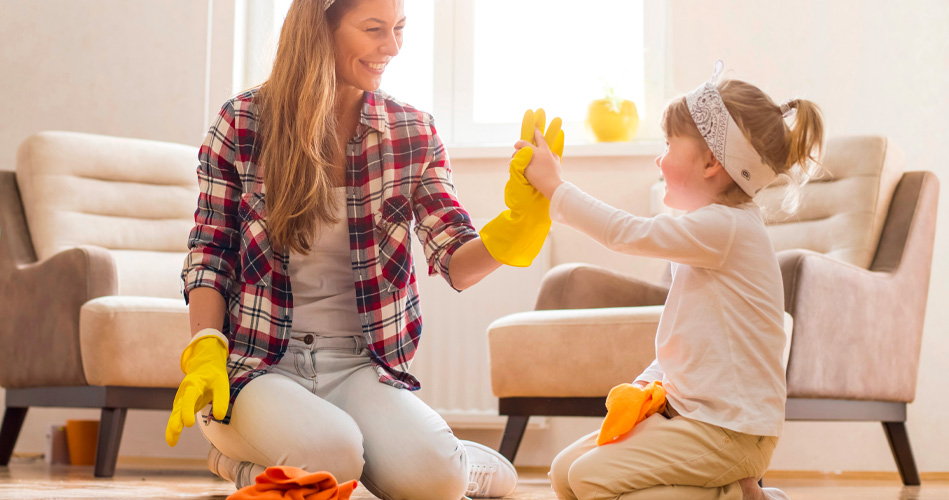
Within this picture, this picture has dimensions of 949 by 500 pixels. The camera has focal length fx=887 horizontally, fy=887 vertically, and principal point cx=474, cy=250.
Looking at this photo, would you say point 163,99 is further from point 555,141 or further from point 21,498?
point 555,141

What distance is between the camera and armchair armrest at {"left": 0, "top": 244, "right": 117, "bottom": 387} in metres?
2.08

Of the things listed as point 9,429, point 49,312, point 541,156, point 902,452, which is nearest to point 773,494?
point 541,156

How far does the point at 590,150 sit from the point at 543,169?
5.10 feet

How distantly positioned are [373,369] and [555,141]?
1.45 feet

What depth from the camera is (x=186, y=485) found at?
6.15 feet

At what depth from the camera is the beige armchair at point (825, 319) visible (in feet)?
6.31

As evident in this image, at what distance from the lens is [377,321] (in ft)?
4.45

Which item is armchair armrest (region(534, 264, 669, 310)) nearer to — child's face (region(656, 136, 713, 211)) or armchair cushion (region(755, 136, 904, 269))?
armchair cushion (region(755, 136, 904, 269))

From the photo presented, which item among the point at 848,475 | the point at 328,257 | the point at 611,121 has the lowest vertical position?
the point at 848,475

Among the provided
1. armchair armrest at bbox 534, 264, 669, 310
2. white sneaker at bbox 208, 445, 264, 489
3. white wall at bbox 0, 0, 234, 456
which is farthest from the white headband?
white wall at bbox 0, 0, 234, 456

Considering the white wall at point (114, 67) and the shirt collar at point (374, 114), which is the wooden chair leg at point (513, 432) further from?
the white wall at point (114, 67)

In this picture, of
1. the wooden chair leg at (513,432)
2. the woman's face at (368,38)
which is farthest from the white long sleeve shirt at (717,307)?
the wooden chair leg at (513,432)

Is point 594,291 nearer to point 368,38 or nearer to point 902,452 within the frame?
point 902,452

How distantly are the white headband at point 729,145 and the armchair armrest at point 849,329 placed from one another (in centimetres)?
79
